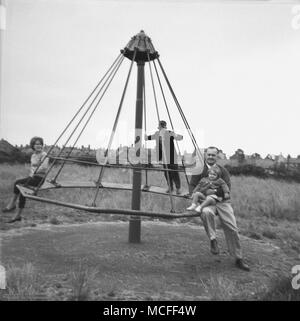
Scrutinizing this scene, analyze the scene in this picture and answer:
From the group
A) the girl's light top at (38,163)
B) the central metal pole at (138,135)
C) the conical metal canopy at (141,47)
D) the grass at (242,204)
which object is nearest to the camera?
the conical metal canopy at (141,47)

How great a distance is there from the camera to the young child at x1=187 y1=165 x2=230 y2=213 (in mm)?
4625

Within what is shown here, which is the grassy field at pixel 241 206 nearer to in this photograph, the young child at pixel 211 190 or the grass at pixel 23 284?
the young child at pixel 211 190

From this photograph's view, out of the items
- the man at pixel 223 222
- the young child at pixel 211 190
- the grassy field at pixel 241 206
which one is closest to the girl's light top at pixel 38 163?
the grassy field at pixel 241 206

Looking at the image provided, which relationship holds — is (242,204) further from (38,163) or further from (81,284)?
(81,284)

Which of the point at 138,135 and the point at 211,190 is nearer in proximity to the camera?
the point at 211,190

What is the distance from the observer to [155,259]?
4758mm

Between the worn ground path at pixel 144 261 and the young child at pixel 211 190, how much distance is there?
86cm

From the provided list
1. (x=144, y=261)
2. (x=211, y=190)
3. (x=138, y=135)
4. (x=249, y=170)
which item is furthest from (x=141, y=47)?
(x=249, y=170)

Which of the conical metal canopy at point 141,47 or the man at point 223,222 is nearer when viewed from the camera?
the man at point 223,222

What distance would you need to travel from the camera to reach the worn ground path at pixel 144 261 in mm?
3801

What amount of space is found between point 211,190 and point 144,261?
4.13ft

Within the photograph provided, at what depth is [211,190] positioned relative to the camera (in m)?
4.70

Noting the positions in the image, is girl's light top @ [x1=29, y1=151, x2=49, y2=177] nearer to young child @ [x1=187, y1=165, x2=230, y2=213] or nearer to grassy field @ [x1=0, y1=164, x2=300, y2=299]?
grassy field @ [x1=0, y1=164, x2=300, y2=299]

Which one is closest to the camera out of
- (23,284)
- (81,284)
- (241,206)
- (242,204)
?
(81,284)
